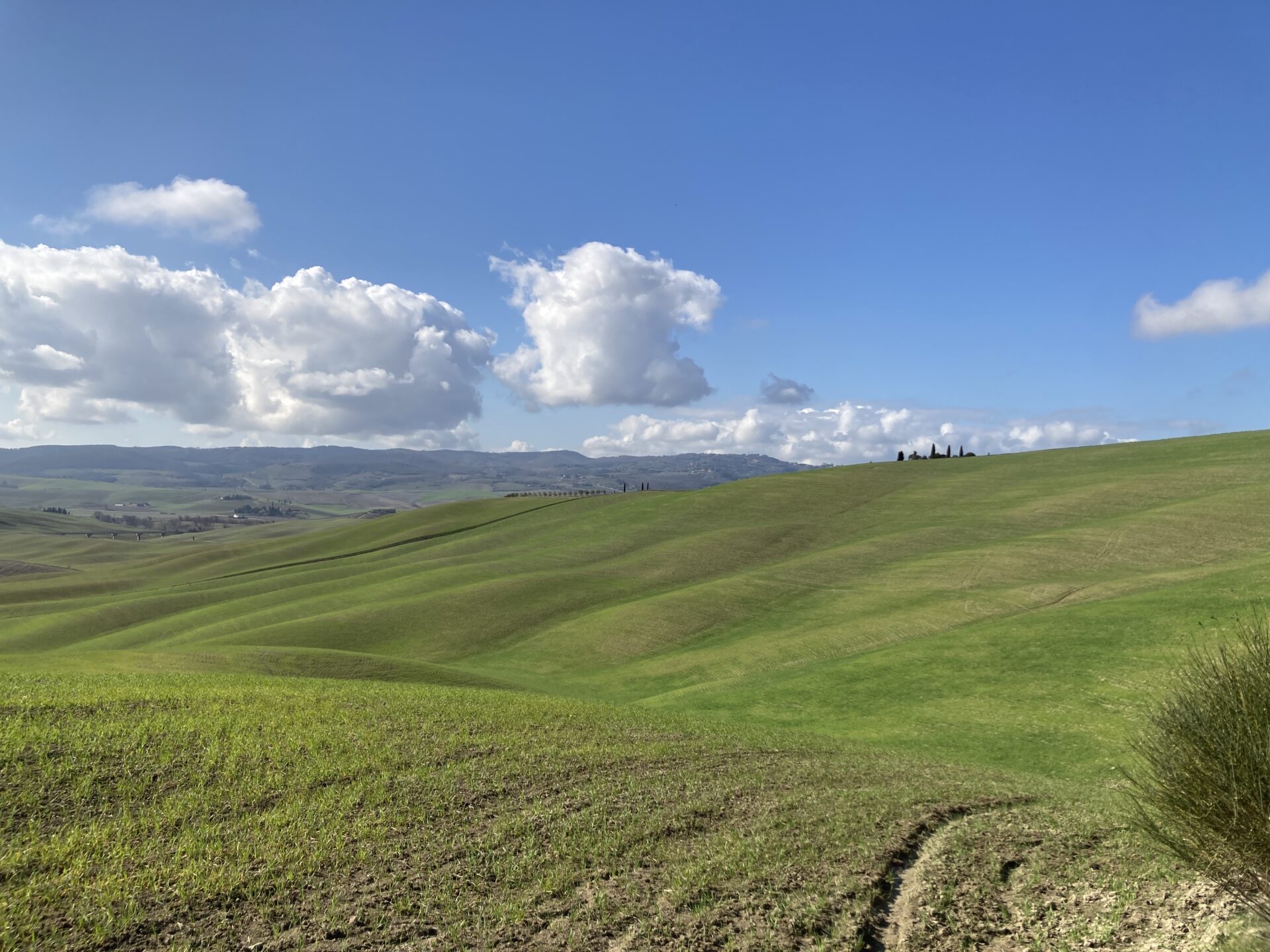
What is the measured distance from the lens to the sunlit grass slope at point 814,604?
33.5m

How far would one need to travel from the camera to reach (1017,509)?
252 feet

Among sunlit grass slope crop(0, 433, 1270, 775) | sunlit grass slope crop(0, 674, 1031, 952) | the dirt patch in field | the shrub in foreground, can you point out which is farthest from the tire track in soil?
sunlit grass slope crop(0, 433, 1270, 775)

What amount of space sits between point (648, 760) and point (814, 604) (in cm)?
3803

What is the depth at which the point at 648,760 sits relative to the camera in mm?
20125

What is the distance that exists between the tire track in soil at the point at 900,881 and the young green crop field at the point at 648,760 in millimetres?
87

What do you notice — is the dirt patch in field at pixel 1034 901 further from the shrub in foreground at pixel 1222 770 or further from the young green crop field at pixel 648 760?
the shrub in foreground at pixel 1222 770

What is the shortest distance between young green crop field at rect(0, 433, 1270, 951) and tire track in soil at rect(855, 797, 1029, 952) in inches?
3.4

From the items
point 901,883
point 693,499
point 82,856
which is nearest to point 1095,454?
point 693,499

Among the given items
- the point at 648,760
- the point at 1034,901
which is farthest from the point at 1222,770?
the point at 648,760

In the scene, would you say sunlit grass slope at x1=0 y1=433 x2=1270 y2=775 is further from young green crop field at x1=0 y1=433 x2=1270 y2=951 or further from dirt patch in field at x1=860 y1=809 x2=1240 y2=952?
dirt patch in field at x1=860 y1=809 x2=1240 y2=952

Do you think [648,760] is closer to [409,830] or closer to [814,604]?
[409,830]

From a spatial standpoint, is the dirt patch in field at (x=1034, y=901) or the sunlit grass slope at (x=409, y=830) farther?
the sunlit grass slope at (x=409, y=830)

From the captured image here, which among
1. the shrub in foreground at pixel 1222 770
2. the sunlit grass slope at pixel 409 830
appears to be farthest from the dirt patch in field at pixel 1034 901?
the shrub in foreground at pixel 1222 770

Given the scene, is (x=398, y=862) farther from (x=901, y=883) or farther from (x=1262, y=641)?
(x=1262, y=641)
